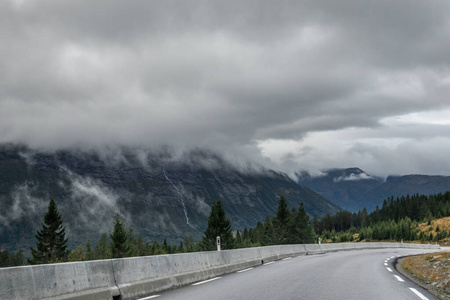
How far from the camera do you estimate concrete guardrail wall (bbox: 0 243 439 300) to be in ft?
24.8

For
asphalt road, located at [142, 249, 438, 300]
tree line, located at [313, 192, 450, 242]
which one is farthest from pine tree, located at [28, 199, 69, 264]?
tree line, located at [313, 192, 450, 242]

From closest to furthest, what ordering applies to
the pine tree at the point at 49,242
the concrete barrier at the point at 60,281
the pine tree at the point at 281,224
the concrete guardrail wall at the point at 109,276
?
the concrete barrier at the point at 60,281 < the concrete guardrail wall at the point at 109,276 < the pine tree at the point at 49,242 < the pine tree at the point at 281,224

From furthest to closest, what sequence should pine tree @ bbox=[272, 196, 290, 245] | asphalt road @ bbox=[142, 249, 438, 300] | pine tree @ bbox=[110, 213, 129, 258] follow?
1. pine tree @ bbox=[272, 196, 290, 245]
2. pine tree @ bbox=[110, 213, 129, 258]
3. asphalt road @ bbox=[142, 249, 438, 300]

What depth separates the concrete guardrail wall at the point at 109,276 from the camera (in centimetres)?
757

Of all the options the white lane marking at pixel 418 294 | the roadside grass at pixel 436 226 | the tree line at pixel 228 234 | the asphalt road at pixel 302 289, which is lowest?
the roadside grass at pixel 436 226

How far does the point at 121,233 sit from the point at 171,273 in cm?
6684

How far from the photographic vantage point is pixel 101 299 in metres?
9.33

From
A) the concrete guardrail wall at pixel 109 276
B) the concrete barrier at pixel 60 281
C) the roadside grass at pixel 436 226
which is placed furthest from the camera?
the roadside grass at pixel 436 226

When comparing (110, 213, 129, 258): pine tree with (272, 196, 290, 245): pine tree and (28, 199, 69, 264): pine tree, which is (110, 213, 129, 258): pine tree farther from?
(272, 196, 290, 245): pine tree

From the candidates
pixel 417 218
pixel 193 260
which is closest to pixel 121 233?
pixel 193 260

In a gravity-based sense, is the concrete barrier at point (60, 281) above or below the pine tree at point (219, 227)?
above

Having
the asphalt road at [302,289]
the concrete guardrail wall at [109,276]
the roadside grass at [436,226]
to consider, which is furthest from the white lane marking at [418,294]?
the roadside grass at [436,226]

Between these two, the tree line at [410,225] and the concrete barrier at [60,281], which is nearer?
the concrete barrier at [60,281]

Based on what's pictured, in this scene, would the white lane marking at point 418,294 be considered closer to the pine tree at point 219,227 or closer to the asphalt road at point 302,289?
the asphalt road at point 302,289
